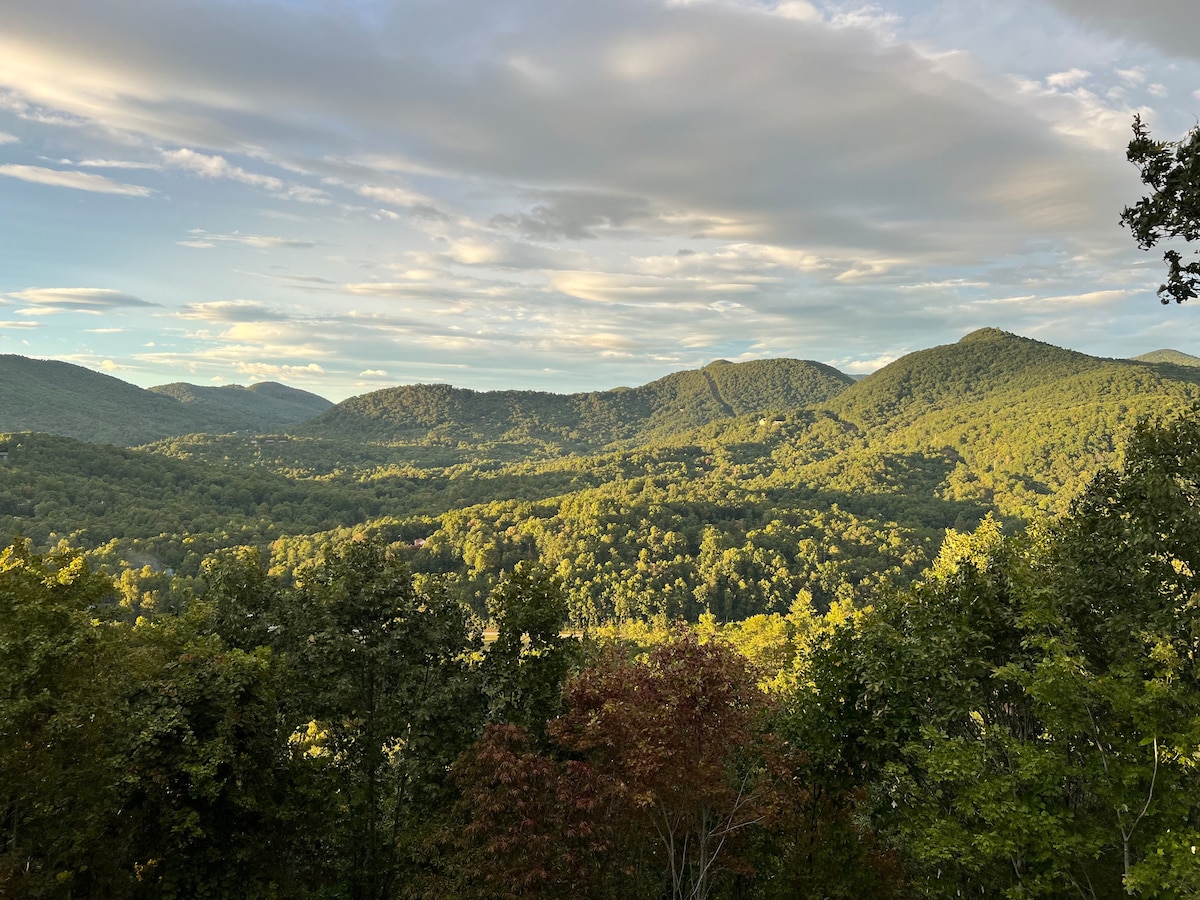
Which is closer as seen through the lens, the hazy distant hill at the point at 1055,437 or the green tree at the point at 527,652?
the green tree at the point at 527,652

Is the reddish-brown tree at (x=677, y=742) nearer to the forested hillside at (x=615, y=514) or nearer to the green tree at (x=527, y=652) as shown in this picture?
the green tree at (x=527, y=652)

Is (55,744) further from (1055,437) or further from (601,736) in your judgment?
(1055,437)

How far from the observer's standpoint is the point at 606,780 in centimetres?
962

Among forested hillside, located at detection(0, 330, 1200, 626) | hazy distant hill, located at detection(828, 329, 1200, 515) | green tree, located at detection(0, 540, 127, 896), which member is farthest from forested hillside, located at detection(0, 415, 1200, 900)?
hazy distant hill, located at detection(828, 329, 1200, 515)

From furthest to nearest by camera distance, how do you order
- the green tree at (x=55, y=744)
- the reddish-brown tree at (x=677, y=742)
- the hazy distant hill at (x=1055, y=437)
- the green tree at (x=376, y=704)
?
1. the hazy distant hill at (x=1055, y=437)
2. the green tree at (x=376, y=704)
3. the reddish-brown tree at (x=677, y=742)
4. the green tree at (x=55, y=744)

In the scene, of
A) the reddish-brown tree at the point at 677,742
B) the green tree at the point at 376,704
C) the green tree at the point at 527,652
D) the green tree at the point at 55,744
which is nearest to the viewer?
the green tree at the point at 55,744

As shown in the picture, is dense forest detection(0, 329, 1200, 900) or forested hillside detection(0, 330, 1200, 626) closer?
dense forest detection(0, 329, 1200, 900)

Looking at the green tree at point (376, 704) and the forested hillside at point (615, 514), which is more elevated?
the green tree at point (376, 704)

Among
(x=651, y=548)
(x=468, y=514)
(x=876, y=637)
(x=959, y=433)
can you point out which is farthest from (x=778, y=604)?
(x=959, y=433)

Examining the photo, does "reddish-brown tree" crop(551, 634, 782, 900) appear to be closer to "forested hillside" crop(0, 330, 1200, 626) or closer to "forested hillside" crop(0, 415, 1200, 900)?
"forested hillside" crop(0, 415, 1200, 900)

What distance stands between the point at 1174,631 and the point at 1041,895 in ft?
15.6

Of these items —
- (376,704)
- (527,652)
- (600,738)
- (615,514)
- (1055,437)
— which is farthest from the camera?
(1055,437)

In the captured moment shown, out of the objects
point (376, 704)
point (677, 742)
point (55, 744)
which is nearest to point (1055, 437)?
point (677, 742)

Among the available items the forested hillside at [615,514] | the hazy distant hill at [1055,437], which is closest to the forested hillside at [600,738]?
the forested hillside at [615,514]
